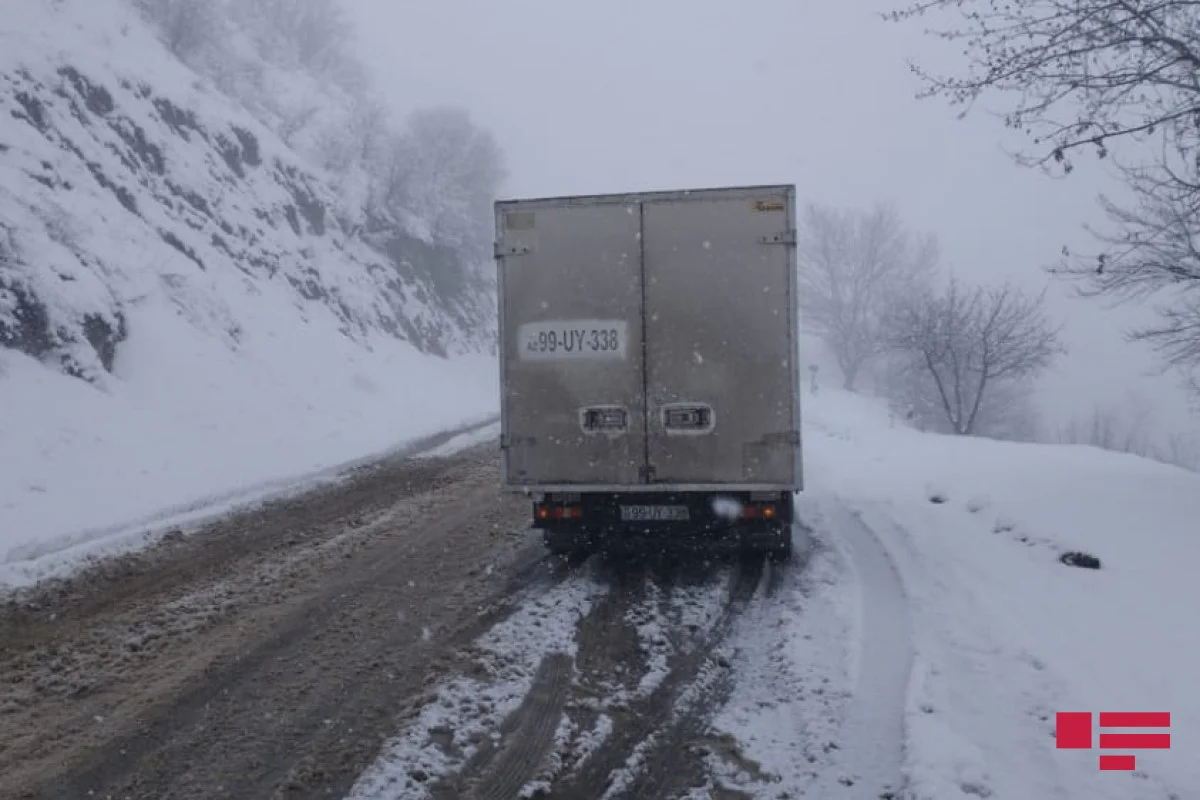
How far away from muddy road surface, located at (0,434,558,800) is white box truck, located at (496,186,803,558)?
145cm

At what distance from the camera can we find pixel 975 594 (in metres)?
6.70

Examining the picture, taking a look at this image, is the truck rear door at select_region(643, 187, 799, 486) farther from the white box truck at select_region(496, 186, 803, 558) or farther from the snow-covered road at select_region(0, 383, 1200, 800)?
the snow-covered road at select_region(0, 383, 1200, 800)

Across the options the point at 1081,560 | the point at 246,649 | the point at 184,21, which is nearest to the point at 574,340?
the point at 246,649

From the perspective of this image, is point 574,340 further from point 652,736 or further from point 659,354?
point 652,736

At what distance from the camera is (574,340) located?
733 centimetres

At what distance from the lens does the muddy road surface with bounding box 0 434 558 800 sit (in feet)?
14.0

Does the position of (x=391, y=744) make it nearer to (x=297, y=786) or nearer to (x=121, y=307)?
(x=297, y=786)

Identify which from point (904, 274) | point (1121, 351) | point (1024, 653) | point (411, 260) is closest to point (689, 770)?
point (1024, 653)

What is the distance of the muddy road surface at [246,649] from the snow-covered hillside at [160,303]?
233 cm

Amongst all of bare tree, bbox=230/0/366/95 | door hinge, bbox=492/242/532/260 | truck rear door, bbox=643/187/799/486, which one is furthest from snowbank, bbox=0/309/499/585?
bare tree, bbox=230/0/366/95

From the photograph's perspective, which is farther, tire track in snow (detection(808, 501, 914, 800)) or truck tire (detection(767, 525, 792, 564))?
truck tire (detection(767, 525, 792, 564))

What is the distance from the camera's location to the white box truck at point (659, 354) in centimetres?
710

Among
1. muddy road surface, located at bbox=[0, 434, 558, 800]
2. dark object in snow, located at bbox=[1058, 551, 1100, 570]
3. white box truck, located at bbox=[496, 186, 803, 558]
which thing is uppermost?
white box truck, located at bbox=[496, 186, 803, 558]

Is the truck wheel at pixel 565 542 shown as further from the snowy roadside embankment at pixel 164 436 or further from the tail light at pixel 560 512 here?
the snowy roadside embankment at pixel 164 436
